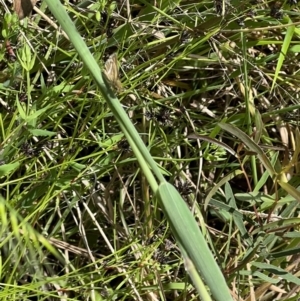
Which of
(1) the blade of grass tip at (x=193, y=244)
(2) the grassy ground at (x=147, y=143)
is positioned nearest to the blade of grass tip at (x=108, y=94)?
(1) the blade of grass tip at (x=193, y=244)

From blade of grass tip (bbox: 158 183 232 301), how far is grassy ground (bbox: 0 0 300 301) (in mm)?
358

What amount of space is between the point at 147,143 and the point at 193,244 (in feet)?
2.23

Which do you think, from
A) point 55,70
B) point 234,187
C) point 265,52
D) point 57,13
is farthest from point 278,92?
point 57,13

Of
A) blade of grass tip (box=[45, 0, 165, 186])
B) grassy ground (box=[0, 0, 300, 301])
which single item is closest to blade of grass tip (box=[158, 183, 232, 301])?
A: blade of grass tip (box=[45, 0, 165, 186])

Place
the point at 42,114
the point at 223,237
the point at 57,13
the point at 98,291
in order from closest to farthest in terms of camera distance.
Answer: the point at 57,13
the point at 42,114
the point at 98,291
the point at 223,237

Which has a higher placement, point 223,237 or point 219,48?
point 219,48

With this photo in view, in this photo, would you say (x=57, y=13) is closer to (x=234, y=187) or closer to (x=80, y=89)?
(x=80, y=89)

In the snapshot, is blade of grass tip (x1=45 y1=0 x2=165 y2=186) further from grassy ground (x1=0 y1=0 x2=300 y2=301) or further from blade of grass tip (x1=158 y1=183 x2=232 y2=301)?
grassy ground (x1=0 y1=0 x2=300 y2=301)

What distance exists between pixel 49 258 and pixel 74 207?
0.15 metres

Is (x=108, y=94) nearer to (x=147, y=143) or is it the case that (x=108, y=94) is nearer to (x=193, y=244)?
(x=193, y=244)

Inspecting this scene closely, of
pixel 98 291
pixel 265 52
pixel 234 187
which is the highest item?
pixel 265 52

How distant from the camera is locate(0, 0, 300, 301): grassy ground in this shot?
927 millimetres

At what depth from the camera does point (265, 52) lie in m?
1.25

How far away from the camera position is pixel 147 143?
44.4 inches
